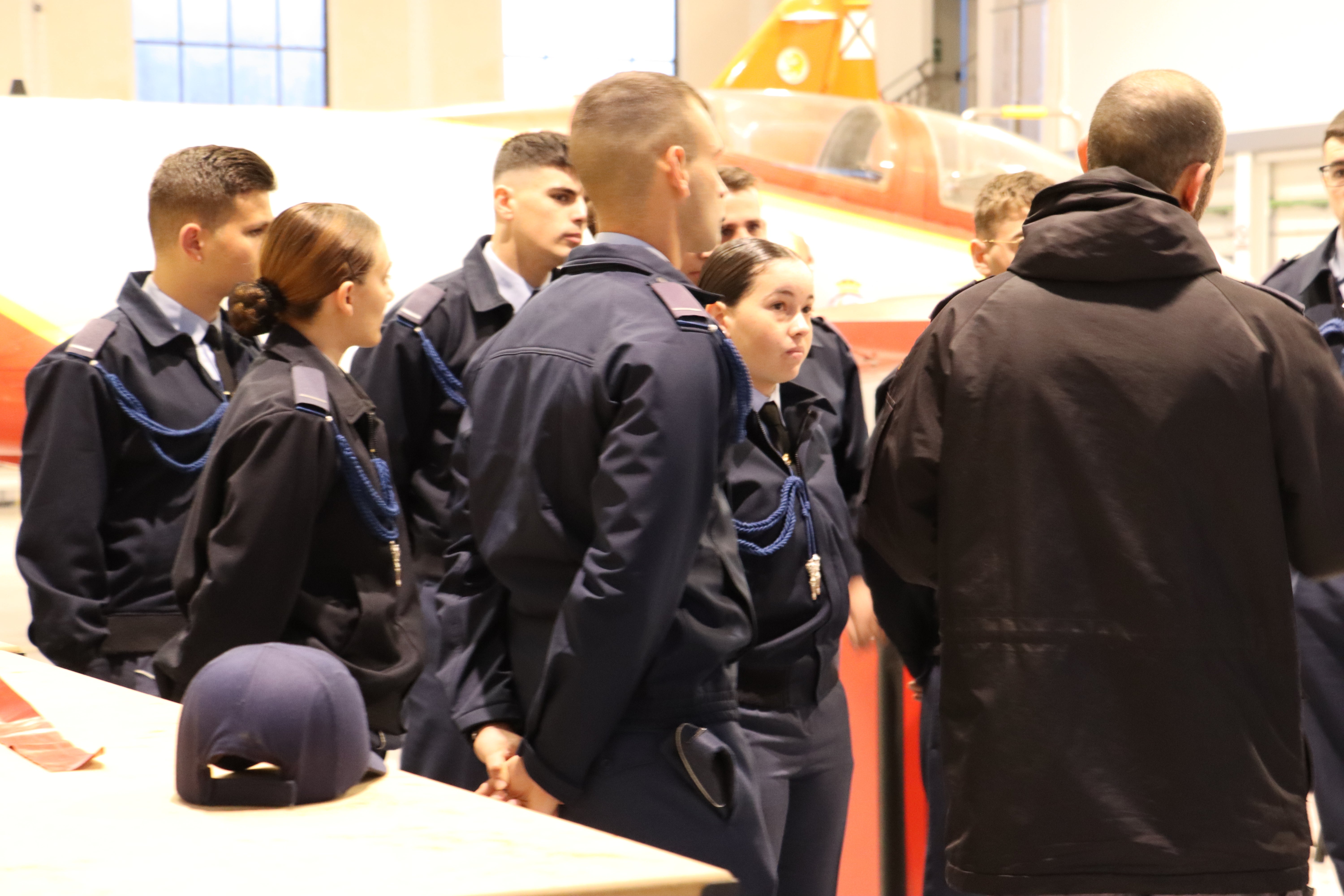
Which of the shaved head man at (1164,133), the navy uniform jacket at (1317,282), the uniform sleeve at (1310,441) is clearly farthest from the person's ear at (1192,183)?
the navy uniform jacket at (1317,282)

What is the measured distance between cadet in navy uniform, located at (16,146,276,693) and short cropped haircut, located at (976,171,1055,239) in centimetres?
166

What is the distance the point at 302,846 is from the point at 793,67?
8.25 meters

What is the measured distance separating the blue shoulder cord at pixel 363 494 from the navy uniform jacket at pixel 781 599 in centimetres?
59

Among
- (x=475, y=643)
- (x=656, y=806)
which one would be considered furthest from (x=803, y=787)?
(x=475, y=643)

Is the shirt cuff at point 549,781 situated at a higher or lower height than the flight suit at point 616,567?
lower

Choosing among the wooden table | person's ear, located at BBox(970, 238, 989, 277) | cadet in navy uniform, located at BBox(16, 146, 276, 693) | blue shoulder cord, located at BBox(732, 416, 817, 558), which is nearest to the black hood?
blue shoulder cord, located at BBox(732, 416, 817, 558)

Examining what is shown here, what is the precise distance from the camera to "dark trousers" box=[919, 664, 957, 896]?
2771 mm

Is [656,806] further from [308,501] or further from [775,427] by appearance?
[775,427]

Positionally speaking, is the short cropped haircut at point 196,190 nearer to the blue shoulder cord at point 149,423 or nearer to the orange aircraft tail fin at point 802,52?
the blue shoulder cord at point 149,423

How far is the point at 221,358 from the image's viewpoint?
305 cm

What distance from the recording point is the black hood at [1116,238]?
6.26ft

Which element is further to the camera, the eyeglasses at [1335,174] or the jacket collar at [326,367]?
the eyeglasses at [1335,174]

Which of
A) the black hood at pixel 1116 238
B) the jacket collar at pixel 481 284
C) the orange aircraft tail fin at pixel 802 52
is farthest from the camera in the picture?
the orange aircraft tail fin at pixel 802 52

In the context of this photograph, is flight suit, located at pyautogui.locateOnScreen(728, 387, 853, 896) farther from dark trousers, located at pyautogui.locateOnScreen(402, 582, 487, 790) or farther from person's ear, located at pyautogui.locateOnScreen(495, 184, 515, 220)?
person's ear, located at pyautogui.locateOnScreen(495, 184, 515, 220)
